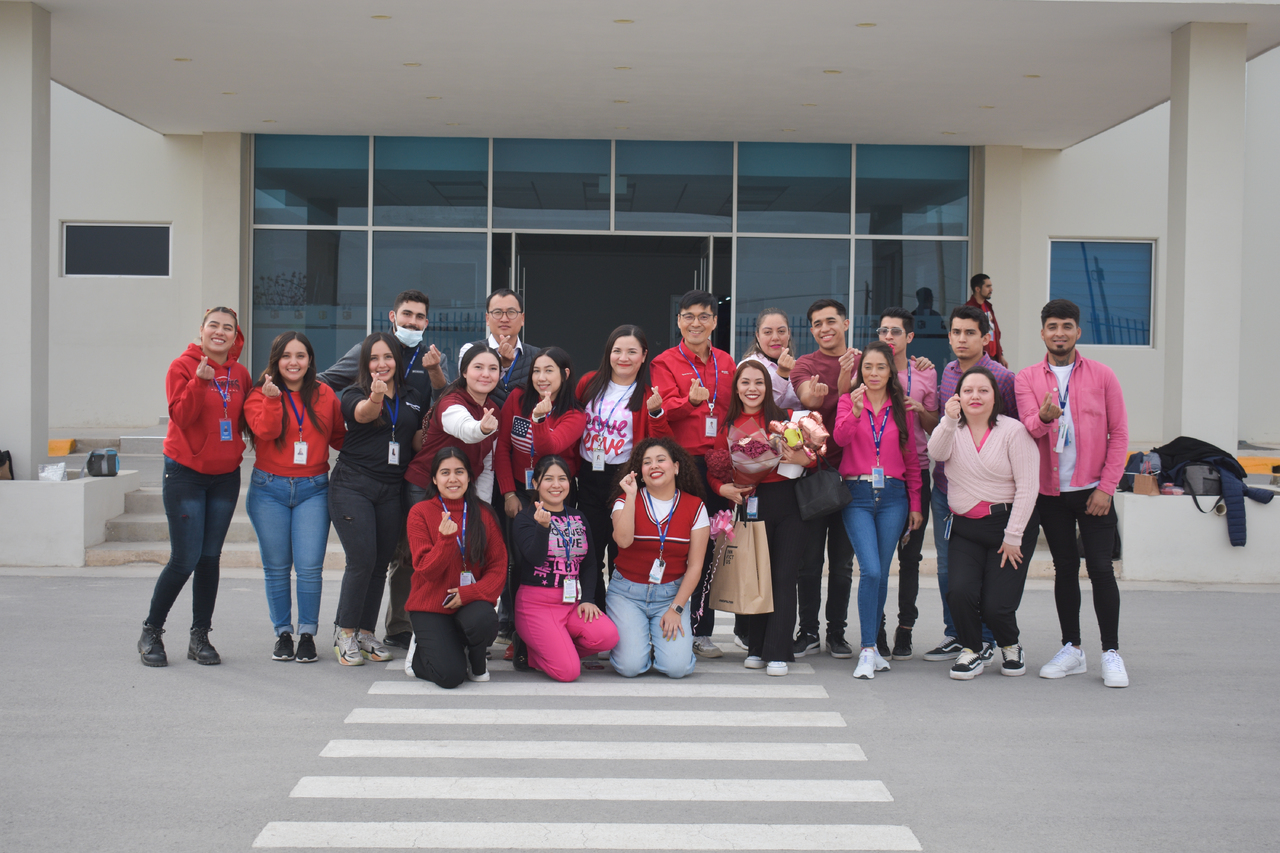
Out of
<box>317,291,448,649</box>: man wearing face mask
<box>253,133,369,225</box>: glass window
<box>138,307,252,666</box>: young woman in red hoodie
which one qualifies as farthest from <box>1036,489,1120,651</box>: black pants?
<box>253,133,369,225</box>: glass window

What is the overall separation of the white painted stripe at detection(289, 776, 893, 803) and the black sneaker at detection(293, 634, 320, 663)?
177 centimetres

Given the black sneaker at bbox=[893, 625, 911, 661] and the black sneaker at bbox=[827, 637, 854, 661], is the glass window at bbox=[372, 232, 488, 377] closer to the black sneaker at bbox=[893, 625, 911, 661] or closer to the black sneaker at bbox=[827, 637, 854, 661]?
the black sneaker at bbox=[827, 637, 854, 661]

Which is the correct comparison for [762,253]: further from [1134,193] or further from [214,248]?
[214,248]

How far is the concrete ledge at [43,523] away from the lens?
8.20 m

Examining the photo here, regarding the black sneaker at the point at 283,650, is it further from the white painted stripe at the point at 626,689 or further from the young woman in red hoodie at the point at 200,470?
the white painted stripe at the point at 626,689

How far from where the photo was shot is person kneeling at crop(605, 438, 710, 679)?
5.38 m

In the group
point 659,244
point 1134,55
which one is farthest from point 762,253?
point 1134,55

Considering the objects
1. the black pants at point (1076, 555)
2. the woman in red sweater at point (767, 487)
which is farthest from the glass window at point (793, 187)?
the black pants at point (1076, 555)

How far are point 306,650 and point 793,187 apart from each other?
1017cm

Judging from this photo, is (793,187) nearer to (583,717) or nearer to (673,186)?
(673,186)

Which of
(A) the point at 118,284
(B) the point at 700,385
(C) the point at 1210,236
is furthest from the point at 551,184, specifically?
(B) the point at 700,385

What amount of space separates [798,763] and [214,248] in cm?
1179

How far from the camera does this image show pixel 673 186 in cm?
1385

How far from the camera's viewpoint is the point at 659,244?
14.3 meters
